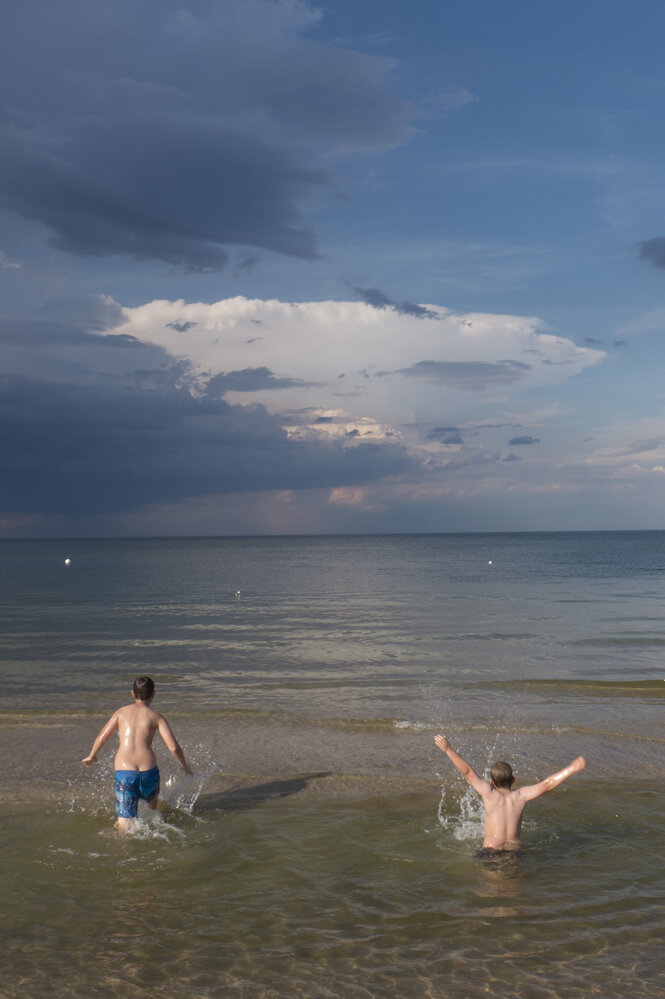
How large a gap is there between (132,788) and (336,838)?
2259mm

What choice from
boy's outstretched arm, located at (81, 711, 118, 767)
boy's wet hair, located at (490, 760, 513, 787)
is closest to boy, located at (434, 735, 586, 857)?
boy's wet hair, located at (490, 760, 513, 787)

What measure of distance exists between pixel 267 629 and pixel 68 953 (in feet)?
71.7

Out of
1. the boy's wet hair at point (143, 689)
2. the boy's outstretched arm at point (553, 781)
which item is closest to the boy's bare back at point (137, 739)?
the boy's wet hair at point (143, 689)

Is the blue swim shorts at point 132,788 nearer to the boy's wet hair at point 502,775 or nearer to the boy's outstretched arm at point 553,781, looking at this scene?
the boy's wet hair at point 502,775

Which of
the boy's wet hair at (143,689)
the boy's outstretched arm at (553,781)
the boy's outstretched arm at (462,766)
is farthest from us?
the boy's wet hair at (143,689)

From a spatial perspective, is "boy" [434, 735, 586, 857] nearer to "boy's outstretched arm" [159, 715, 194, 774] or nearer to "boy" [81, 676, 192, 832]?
"boy's outstretched arm" [159, 715, 194, 774]

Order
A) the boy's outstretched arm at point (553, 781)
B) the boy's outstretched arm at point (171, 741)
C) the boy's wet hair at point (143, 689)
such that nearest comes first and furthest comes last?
the boy's outstretched arm at point (553, 781), the boy's outstretched arm at point (171, 741), the boy's wet hair at point (143, 689)

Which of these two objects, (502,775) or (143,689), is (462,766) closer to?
(502,775)

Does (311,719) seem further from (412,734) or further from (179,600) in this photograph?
(179,600)

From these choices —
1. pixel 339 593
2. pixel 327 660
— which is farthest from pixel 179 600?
pixel 327 660

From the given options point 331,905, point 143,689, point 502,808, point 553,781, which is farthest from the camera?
point 143,689

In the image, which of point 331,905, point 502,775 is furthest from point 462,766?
point 331,905

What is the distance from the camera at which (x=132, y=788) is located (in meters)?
7.89

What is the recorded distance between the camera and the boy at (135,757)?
25.9 ft
